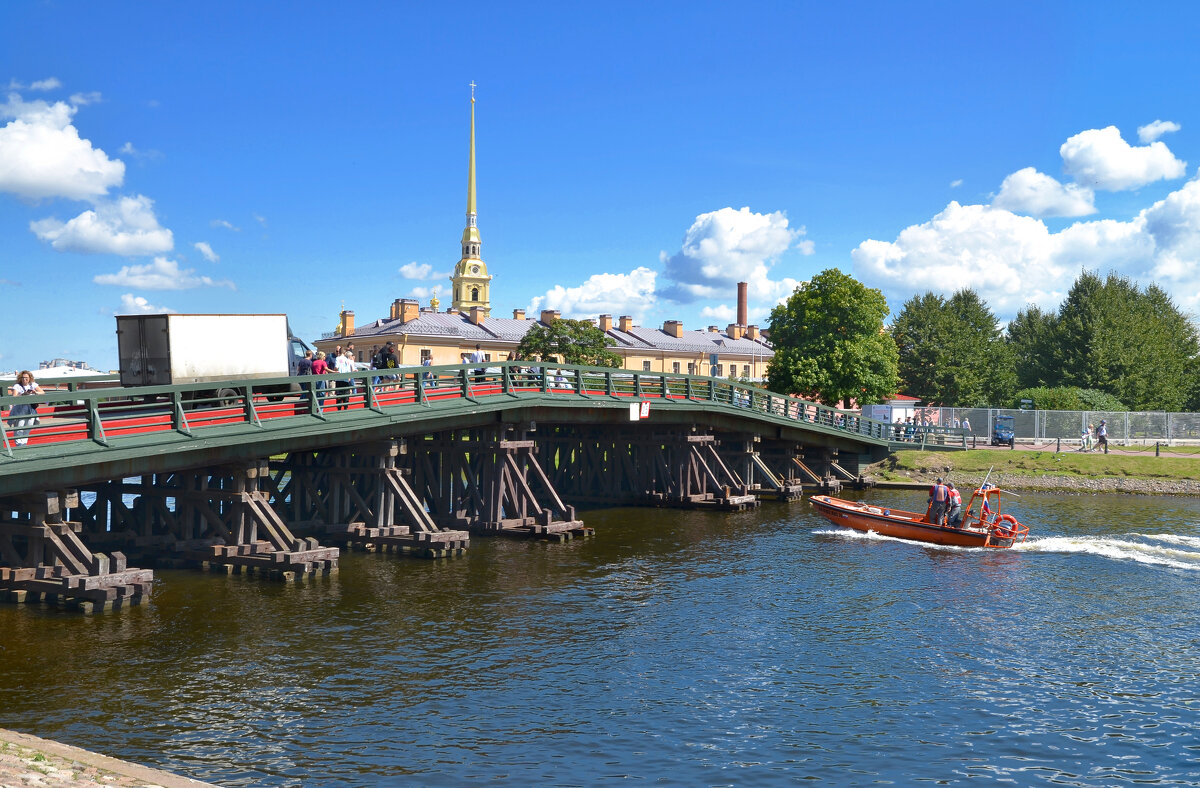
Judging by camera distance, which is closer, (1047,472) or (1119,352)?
(1047,472)

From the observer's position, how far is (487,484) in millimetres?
34812

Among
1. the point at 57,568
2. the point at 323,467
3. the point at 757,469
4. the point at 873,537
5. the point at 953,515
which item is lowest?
the point at 873,537

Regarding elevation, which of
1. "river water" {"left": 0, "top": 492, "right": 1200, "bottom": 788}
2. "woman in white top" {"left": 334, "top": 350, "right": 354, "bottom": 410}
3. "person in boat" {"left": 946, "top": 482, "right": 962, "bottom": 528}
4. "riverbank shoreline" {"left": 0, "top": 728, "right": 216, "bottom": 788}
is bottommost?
"river water" {"left": 0, "top": 492, "right": 1200, "bottom": 788}

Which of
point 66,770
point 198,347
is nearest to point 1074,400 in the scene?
point 198,347

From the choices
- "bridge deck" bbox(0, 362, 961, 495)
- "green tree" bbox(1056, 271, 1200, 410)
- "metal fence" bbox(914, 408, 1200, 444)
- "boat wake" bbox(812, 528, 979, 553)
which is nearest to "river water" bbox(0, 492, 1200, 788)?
"bridge deck" bbox(0, 362, 961, 495)

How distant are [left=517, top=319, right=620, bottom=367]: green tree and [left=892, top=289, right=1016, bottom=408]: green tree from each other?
26890mm

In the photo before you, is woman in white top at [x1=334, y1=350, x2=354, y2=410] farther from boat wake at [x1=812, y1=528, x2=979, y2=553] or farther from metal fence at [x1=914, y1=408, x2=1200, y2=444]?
metal fence at [x1=914, y1=408, x2=1200, y2=444]

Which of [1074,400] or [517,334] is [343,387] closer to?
[1074,400]

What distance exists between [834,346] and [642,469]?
30599 millimetres

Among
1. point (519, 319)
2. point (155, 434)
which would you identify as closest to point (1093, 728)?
point (155, 434)

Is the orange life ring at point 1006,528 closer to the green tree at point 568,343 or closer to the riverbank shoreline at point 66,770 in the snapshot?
the riverbank shoreline at point 66,770

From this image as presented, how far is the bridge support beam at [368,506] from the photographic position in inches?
1188

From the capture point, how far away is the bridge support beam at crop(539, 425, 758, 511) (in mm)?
43938

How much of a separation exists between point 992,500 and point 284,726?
134 feet
